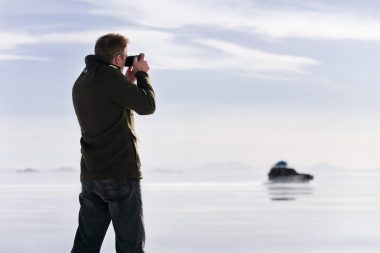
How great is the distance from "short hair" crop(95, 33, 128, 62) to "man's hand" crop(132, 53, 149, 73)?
13cm

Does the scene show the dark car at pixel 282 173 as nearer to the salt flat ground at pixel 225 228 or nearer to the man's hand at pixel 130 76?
the salt flat ground at pixel 225 228

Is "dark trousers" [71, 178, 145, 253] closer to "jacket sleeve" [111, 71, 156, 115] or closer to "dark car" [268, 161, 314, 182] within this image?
"jacket sleeve" [111, 71, 156, 115]

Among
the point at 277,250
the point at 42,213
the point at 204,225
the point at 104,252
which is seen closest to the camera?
the point at 104,252

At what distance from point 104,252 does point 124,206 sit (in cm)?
242

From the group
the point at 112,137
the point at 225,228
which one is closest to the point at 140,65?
the point at 112,137

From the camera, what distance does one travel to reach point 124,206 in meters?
4.60

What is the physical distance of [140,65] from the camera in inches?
187

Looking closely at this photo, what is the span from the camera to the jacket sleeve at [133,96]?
14.8 feet

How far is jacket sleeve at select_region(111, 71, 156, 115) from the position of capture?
452 centimetres

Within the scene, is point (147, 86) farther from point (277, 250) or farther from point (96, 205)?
point (277, 250)

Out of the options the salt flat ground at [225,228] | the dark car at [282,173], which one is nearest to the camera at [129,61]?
the salt flat ground at [225,228]

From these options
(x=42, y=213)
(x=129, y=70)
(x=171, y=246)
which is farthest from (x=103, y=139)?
(x=42, y=213)

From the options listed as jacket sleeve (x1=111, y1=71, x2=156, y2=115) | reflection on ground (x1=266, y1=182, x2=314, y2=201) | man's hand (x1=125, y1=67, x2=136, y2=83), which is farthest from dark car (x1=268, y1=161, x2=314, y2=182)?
jacket sleeve (x1=111, y1=71, x2=156, y2=115)

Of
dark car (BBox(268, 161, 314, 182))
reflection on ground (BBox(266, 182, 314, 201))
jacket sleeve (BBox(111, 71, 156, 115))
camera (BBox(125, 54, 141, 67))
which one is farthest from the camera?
dark car (BBox(268, 161, 314, 182))
